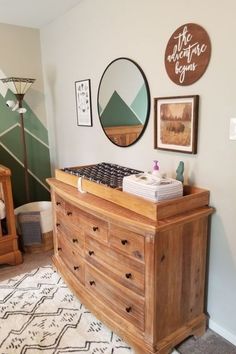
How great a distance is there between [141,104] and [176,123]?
359mm

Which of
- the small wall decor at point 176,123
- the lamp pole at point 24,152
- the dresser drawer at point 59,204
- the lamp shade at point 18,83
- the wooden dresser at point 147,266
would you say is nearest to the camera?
the wooden dresser at point 147,266

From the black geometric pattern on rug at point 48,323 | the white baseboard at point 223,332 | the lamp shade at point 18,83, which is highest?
the lamp shade at point 18,83

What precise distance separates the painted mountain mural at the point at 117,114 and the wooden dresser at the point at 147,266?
2.25 ft

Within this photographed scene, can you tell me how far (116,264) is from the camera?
1.63 m

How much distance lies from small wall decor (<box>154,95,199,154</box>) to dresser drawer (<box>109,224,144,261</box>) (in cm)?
62

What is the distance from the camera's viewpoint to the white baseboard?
168 centimetres

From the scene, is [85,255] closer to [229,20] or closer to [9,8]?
[229,20]

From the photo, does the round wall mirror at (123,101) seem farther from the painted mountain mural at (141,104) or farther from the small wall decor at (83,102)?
the small wall decor at (83,102)

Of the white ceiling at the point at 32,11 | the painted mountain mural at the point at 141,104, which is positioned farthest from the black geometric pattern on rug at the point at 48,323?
the white ceiling at the point at 32,11

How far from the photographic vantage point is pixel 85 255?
191 centimetres

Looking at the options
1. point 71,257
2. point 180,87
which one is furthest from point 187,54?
point 71,257

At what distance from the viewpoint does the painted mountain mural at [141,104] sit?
1975 mm

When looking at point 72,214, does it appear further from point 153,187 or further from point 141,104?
point 141,104

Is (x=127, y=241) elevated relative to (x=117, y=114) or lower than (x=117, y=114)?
lower
